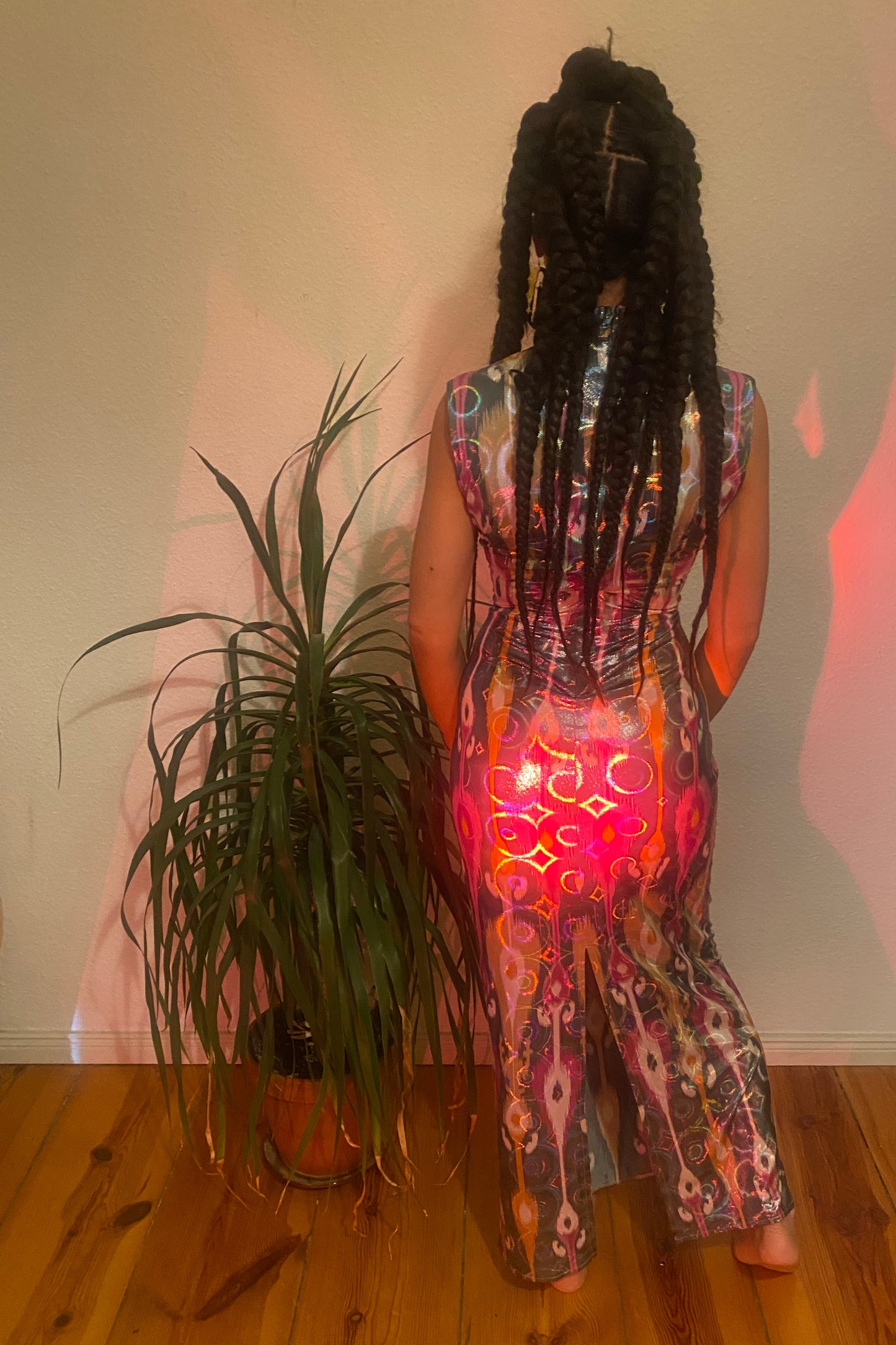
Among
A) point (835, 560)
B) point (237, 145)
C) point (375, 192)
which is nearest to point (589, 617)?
point (835, 560)

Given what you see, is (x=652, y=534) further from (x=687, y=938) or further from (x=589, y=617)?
(x=687, y=938)


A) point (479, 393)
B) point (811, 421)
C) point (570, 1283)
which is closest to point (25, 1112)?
point (570, 1283)

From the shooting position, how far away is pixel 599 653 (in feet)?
3.96

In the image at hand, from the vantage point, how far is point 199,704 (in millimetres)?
1735

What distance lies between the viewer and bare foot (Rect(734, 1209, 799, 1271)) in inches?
54.6

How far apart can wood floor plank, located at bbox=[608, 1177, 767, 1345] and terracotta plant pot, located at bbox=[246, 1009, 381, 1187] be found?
0.44m

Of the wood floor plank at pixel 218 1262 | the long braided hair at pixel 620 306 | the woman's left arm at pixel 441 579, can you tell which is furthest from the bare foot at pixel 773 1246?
the long braided hair at pixel 620 306

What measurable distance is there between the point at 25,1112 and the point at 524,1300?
100 cm

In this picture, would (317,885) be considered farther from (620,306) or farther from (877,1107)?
(877,1107)

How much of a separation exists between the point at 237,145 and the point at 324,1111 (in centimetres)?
155

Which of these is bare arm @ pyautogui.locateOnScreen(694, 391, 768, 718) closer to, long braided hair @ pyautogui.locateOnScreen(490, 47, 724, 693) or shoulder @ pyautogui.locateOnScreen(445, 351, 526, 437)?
long braided hair @ pyautogui.locateOnScreen(490, 47, 724, 693)

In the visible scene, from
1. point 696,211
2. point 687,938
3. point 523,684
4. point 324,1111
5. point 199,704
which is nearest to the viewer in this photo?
point 696,211

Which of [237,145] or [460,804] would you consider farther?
[237,145]

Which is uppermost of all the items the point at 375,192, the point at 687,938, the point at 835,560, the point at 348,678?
the point at 375,192
